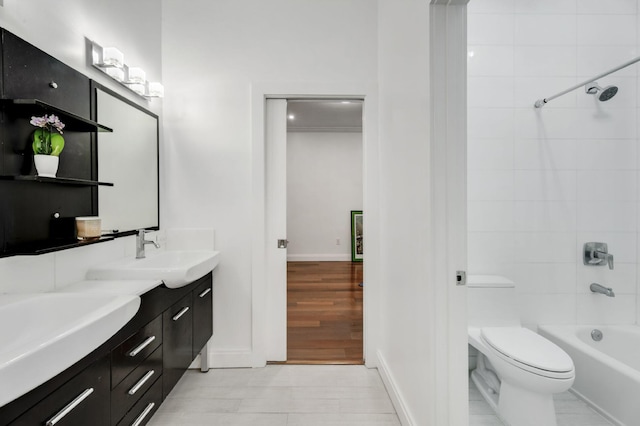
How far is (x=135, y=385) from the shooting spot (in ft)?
4.69

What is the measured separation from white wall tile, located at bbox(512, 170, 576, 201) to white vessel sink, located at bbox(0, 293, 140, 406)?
2426 millimetres

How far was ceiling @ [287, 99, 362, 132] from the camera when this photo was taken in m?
4.84

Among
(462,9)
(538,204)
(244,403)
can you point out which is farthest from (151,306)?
(538,204)

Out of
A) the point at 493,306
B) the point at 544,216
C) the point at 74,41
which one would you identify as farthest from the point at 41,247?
the point at 544,216

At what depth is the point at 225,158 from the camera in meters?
2.45

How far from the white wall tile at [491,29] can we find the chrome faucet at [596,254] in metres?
1.55

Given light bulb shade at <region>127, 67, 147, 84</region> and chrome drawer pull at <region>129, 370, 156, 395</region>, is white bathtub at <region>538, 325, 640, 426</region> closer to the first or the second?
chrome drawer pull at <region>129, 370, 156, 395</region>

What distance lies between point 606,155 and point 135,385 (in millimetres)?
3156

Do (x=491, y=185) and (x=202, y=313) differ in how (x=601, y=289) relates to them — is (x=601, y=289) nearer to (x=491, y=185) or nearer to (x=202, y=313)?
(x=491, y=185)

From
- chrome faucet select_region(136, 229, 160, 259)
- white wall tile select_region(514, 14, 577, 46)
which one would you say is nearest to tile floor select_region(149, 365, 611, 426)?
chrome faucet select_region(136, 229, 160, 259)

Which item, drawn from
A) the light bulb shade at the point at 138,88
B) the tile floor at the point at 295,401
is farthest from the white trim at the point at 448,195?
the light bulb shade at the point at 138,88

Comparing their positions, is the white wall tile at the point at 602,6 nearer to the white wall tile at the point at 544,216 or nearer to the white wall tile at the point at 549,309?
the white wall tile at the point at 544,216

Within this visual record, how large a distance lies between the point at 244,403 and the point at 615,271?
267 centimetres

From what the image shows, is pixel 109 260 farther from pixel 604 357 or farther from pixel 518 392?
pixel 604 357
